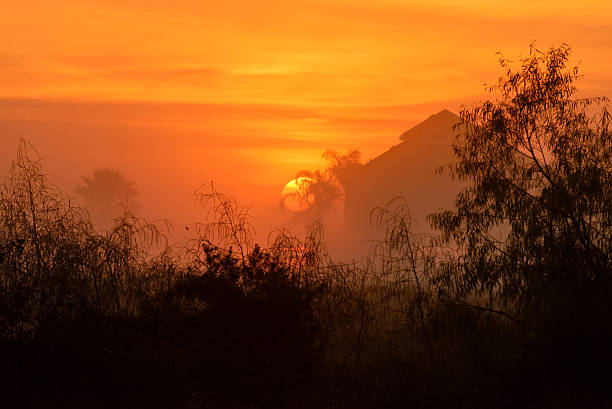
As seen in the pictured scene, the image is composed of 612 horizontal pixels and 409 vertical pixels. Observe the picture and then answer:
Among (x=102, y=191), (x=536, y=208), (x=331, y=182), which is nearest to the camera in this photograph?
(x=536, y=208)

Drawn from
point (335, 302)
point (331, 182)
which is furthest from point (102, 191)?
point (335, 302)

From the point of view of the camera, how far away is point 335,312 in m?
16.4

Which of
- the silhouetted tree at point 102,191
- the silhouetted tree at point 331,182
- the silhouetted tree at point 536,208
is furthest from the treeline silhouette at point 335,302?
the silhouetted tree at point 102,191

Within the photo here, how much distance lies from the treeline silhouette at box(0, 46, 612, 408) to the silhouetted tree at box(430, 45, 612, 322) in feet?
0.11

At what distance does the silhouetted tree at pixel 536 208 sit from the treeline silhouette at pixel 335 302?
0.03 meters

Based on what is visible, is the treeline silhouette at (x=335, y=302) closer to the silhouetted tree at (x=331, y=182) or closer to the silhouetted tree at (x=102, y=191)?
the silhouetted tree at (x=331, y=182)

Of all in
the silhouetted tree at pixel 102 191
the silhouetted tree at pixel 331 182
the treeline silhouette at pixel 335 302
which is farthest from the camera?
the silhouetted tree at pixel 102 191

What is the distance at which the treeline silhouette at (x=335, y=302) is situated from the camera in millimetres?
13617

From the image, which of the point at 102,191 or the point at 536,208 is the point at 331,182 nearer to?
the point at 102,191

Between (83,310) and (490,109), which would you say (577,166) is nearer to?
(490,109)

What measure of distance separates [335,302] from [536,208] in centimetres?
462

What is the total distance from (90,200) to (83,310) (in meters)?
99.8

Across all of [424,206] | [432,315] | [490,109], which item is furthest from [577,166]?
[424,206]

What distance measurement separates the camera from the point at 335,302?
16.2 metres
